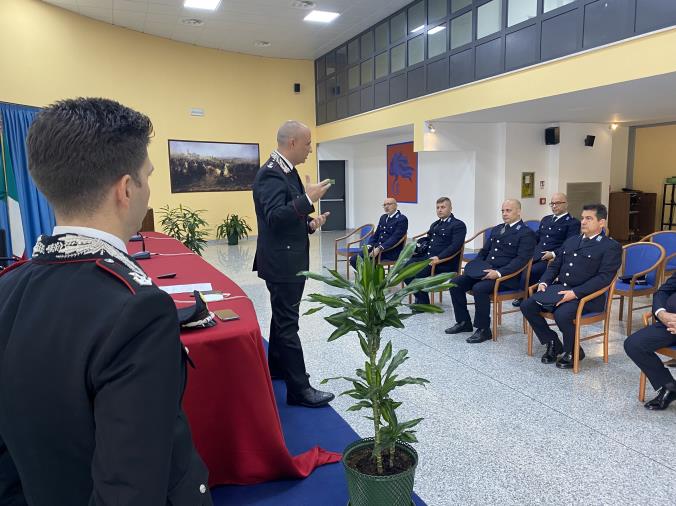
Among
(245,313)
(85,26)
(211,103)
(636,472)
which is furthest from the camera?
(211,103)

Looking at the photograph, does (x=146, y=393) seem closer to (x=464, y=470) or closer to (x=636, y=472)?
(x=464, y=470)

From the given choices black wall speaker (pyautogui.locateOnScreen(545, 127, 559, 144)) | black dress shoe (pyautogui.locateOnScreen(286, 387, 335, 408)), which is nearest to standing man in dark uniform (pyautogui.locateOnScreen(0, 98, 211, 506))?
black dress shoe (pyautogui.locateOnScreen(286, 387, 335, 408))

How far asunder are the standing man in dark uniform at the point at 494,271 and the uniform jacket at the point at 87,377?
3.69 metres

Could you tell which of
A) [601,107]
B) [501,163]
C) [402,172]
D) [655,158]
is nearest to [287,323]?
[601,107]

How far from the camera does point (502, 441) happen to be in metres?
2.51

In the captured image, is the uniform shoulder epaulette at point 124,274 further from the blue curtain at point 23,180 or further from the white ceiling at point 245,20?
the white ceiling at point 245,20

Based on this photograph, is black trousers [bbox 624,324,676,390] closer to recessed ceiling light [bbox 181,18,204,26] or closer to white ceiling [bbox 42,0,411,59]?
white ceiling [bbox 42,0,411,59]

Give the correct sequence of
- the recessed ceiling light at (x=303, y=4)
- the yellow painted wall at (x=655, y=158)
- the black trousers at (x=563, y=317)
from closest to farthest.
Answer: the black trousers at (x=563, y=317), the recessed ceiling light at (x=303, y=4), the yellow painted wall at (x=655, y=158)

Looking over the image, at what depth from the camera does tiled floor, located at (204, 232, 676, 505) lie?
83.6 inches

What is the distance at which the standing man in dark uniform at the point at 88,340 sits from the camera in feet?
2.30

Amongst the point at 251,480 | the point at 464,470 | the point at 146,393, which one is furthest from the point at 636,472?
the point at 146,393

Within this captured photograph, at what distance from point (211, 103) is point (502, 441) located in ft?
34.7

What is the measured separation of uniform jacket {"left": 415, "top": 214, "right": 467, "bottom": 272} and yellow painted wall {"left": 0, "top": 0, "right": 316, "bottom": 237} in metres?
6.25

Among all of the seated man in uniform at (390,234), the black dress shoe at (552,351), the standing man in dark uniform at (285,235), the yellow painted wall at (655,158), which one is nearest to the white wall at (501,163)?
the yellow painted wall at (655,158)
